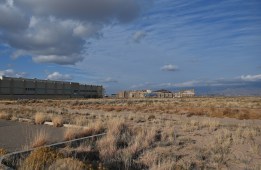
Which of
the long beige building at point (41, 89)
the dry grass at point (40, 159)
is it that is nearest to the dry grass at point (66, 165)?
the dry grass at point (40, 159)

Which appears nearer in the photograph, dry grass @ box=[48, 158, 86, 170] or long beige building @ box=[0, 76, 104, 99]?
dry grass @ box=[48, 158, 86, 170]

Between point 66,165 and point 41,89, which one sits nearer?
point 66,165

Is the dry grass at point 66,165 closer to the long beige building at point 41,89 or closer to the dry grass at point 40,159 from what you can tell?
the dry grass at point 40,159

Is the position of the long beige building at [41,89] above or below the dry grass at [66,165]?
above

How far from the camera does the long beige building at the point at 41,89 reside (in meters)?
89.2

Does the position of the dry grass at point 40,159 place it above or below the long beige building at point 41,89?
below

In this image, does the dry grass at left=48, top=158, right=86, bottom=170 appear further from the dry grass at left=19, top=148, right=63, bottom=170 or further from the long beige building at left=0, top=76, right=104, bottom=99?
the long beige building at left=0, top=76, right=104, bottom=99

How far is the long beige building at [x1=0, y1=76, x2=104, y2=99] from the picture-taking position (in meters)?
89.2

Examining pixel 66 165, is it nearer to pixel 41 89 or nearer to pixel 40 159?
pixel 40 159

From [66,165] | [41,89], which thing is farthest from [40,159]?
[41,89]

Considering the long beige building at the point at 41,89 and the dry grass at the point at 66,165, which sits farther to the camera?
the long beige building at the point at 41,89

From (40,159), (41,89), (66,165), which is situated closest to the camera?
(66,165)

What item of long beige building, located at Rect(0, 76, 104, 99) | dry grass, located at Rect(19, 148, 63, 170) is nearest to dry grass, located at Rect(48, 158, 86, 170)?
dry grass, located at Rect(19, 148, 63, 170)

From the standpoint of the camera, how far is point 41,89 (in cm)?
10331
